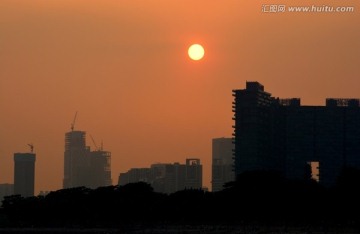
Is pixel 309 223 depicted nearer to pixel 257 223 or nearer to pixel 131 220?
pixel 257 223

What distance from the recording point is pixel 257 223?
14788 centimetres

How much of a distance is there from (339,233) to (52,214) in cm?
7287

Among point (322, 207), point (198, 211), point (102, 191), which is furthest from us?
point (102, 191)

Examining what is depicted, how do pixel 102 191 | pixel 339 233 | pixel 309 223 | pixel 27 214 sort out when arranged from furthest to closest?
pixel 102 191 < pixel 27 214 < pixel 309 223 < pixel 339 233

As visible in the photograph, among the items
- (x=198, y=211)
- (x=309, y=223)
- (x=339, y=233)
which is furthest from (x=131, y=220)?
(x=339, y=233)

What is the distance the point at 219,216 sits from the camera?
6353 inches

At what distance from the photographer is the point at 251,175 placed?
184750mm

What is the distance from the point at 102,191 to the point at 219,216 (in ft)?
132

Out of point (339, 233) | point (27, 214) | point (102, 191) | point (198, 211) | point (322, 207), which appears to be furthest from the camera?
point (102, 191)

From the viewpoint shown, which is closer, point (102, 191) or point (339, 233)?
point (339, 233)

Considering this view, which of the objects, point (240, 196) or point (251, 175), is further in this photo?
point (251, 175)

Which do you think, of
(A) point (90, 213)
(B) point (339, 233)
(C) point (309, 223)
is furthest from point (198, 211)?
(B) point (339, 233)

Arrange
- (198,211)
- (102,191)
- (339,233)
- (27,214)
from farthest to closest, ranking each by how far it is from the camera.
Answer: (102,191)
(27,214)
(198,211)
(339,233)

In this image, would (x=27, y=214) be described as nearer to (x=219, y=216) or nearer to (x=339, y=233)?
(x=219, y=216)
